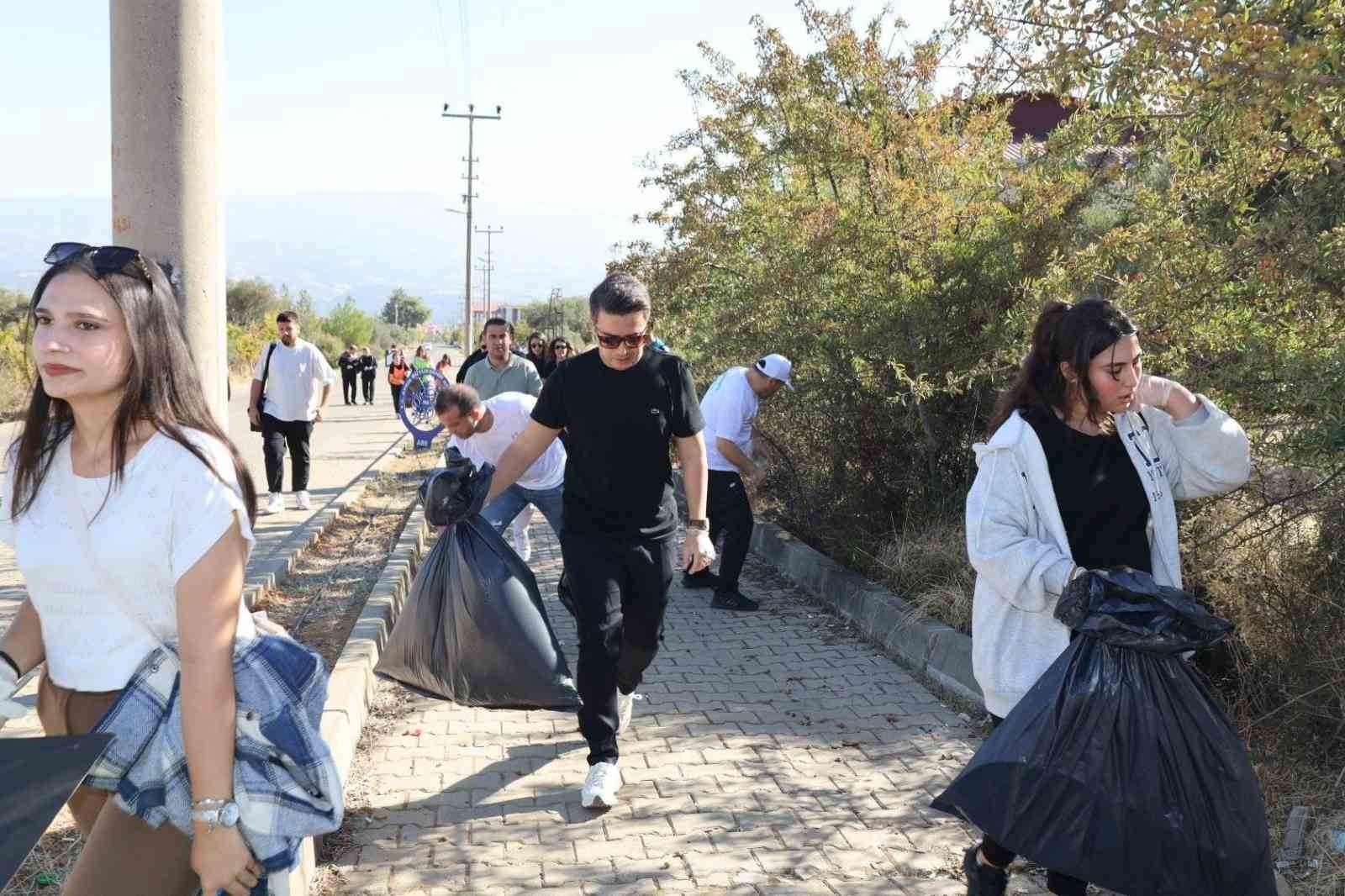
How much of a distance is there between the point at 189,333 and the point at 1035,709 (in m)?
3.15

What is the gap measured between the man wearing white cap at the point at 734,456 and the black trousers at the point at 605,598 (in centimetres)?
344

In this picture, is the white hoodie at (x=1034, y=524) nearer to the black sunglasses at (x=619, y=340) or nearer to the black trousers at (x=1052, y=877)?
the black trousers at (x=1052, y=877)

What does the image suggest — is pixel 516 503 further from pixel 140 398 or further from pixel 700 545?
pixel 140 398

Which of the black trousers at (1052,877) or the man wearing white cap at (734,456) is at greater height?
the man wearing white cap at (734,456)

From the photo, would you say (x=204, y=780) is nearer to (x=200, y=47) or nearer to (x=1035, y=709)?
(x=1035, y=709)

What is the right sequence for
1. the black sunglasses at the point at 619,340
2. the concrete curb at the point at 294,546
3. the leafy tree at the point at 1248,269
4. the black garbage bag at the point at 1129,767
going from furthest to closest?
the concrete curb at the point at 294,546, the black sunglasses at the point at 619,340, the leafy tree at the point at 1248,269, the black garbage bag at the point at 1129,767

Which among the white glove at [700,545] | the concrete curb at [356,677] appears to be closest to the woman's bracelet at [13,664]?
the concrete curb at [356,677]

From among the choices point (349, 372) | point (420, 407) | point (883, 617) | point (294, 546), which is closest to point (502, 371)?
point (294, 546)

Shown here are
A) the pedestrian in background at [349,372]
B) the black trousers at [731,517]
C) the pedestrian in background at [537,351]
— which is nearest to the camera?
the black trousers at [731,517]

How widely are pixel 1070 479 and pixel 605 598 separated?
6.58 ft

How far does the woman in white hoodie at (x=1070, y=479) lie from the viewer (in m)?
3.31

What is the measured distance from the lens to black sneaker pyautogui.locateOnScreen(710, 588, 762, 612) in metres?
8.40

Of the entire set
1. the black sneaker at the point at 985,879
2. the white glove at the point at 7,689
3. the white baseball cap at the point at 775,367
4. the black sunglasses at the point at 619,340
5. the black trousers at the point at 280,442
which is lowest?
the black sneaker at the point at 985,879

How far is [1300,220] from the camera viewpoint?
4.49 meters
